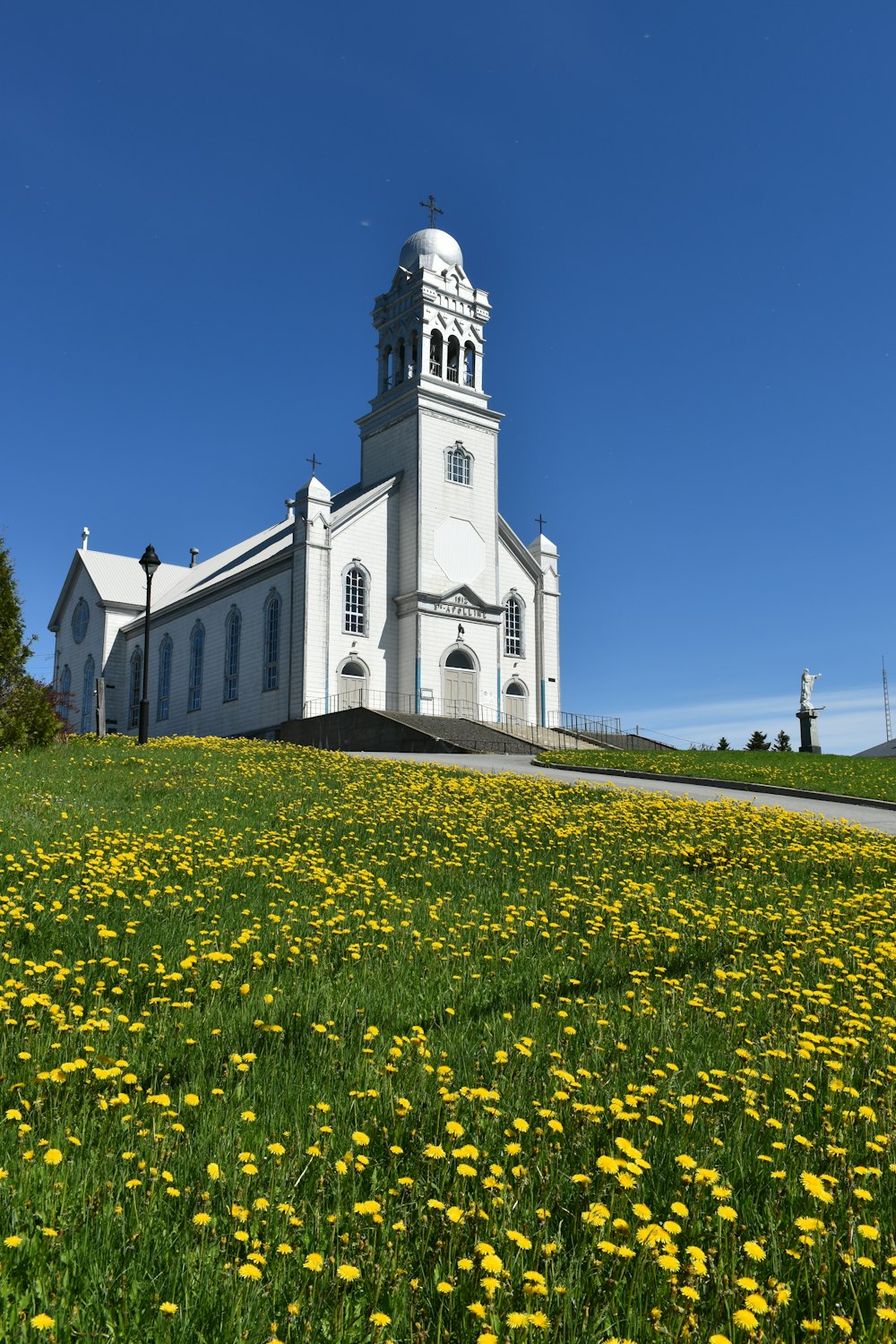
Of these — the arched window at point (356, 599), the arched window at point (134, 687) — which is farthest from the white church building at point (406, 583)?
the arched window at point (134, 687)

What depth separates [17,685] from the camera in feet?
78.7

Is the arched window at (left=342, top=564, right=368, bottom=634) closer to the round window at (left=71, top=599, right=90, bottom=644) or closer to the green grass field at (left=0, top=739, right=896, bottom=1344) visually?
the round window at (left=71, top=599, right=90, bottom=644)

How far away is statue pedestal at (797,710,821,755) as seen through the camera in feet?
143

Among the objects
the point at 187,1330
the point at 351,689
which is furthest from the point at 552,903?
the point at 351,689

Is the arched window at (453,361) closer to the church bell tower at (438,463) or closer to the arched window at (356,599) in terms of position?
the church bell tower at (438,463)

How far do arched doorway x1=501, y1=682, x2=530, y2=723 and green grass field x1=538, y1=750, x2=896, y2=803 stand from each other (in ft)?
38.0

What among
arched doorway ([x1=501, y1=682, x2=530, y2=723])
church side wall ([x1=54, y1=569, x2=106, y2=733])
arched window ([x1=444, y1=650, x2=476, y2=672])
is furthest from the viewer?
church side wall ([x1=54, y1=569, x2=106, y2=733])

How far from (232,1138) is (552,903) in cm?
529

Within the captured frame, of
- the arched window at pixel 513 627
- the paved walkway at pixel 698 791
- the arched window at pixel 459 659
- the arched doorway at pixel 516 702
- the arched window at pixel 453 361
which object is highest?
the arched window at pixel 453 361

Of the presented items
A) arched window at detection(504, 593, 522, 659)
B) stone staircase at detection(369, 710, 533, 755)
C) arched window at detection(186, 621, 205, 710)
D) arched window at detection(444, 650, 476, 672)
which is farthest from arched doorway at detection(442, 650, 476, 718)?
arched window at detection(186, 621, 205, 710)

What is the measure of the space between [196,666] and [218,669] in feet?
9.47

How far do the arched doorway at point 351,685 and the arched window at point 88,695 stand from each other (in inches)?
924

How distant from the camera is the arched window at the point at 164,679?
170 ft

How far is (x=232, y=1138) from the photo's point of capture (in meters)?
4.01
